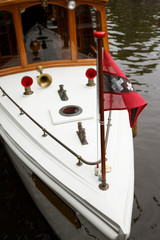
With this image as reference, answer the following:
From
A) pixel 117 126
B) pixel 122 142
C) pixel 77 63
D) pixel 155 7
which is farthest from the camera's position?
pixel 155 7

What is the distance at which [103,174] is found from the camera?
2652 mm

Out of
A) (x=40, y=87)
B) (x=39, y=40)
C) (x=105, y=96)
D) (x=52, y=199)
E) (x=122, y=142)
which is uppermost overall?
(x=39, y=40)

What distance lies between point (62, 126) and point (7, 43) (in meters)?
2.43

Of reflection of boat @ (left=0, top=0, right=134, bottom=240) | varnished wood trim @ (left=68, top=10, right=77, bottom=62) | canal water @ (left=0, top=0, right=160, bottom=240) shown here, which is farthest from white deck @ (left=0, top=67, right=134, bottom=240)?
canal water @ (left=0, top=0, right=160, bottom=240)

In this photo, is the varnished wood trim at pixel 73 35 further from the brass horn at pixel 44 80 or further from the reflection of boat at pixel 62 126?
the brass horn at pixel 44 80

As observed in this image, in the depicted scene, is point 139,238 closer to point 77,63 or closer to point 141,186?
point 141,186

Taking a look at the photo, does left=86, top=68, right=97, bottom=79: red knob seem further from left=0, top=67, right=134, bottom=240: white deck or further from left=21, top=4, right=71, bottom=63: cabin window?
left=21, top=4, right=71, bottom=63: cabin window

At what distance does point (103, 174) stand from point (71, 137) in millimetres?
991

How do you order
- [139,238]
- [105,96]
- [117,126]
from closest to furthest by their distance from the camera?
[105,96], [117,126], [139,238]

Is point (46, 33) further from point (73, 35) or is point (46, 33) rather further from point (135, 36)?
point (135, 36)

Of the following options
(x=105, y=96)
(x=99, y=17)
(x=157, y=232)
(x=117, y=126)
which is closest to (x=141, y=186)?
(x=157, y=232)

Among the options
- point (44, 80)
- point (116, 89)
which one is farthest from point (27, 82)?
point (116, 89)

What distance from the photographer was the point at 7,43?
5.02 m

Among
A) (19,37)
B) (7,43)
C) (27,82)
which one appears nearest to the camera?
(27,82)
